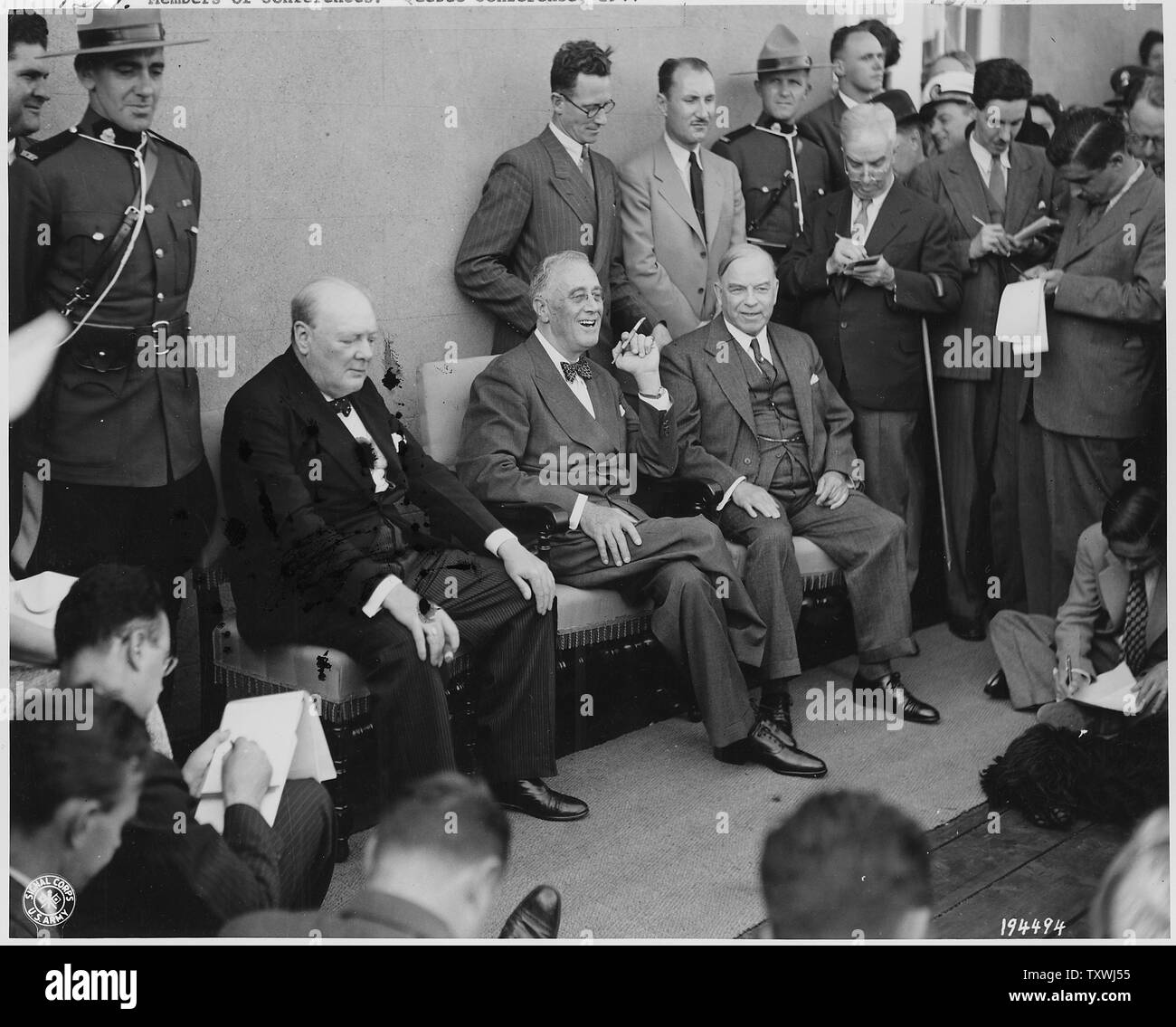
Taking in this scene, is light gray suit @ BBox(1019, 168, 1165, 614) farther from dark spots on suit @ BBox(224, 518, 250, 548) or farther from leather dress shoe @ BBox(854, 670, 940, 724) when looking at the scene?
dark spots on suit @ BBox(224, 518, 250, 548)

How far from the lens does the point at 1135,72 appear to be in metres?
5.23

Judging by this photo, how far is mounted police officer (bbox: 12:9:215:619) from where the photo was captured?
153 inches

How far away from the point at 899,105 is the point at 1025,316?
160 cm

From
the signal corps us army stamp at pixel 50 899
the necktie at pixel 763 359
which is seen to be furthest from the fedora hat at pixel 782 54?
the signal corps us army stamp at pixel 50 899

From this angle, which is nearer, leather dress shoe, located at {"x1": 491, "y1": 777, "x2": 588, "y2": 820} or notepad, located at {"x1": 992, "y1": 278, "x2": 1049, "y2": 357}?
leather dress shoe, located at {"x1": 491, "y1": 777, "x2": 588, "y2": 820}

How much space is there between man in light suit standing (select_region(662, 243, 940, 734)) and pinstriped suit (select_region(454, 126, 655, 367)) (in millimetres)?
462

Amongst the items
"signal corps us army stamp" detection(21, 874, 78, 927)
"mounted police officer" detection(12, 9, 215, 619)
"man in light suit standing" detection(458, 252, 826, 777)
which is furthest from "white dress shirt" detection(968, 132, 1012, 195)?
"signal corps us army stamp" detection(21, 874, 78, 927)

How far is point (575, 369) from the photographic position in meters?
4.77

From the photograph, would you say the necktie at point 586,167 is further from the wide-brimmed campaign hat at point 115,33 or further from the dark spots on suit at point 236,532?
the dark spots on suit at point 236,532

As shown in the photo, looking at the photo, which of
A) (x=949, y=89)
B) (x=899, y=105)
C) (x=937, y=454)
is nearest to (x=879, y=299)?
(x=937, y=454)
